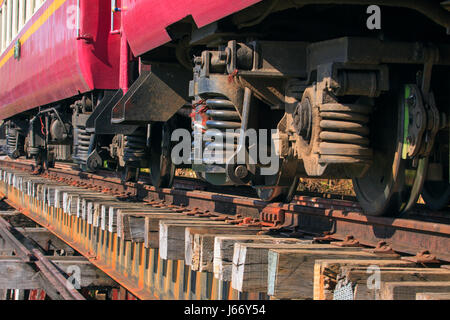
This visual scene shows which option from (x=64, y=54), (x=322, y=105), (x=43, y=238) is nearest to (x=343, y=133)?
(x=322, y=105)

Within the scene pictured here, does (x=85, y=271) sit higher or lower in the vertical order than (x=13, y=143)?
lower

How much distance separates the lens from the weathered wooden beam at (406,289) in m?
2.82

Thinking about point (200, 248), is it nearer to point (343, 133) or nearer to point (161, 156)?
point (343, 133)

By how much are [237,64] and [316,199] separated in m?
1.68

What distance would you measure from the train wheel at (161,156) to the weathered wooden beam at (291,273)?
5086 millimetres

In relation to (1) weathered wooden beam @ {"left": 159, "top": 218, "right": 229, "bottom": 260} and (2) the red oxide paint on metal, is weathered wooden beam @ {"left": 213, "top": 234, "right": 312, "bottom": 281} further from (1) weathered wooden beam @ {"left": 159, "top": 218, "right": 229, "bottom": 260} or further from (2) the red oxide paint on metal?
(2) the red oxide paint on metal

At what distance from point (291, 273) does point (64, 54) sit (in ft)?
25.5

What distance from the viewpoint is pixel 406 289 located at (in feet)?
9.31

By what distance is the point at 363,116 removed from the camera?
4.29 m


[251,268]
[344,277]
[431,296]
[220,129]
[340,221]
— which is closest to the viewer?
[431,296]

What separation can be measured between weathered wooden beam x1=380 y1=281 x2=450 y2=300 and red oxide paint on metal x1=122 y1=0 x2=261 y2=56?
1.92 m

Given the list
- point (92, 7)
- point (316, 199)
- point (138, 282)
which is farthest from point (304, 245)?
point (92, 7)

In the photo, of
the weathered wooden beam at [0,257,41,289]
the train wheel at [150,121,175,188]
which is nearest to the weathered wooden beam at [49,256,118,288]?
the weathered wooden beam at [0,257,41,289]
